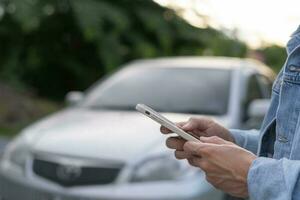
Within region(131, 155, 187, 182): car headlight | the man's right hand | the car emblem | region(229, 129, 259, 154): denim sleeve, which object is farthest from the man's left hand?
the car emblem

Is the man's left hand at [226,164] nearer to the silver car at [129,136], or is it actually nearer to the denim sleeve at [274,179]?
the denim sleeve at [274,179]

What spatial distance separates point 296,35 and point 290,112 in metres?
0.22

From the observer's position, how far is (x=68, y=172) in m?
4.00

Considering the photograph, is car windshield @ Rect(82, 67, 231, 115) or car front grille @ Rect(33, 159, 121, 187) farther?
car windshield @ Rect(82, 67, 231, 115)

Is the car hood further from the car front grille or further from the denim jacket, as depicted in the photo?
the denim jacket

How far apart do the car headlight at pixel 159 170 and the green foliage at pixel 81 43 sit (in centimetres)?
552

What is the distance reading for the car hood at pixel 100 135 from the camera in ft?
13.1

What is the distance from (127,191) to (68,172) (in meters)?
0.43

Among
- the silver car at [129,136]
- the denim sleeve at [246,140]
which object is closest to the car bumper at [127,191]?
the silver car at [129,136]

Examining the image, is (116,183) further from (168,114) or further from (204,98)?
(204,98)

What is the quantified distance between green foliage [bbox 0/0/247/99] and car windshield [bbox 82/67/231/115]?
407 centimetres

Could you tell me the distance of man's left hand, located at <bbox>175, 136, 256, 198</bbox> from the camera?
1532 millimetres

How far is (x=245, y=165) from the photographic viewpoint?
153 cm

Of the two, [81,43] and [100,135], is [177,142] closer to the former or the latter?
[100,135]
